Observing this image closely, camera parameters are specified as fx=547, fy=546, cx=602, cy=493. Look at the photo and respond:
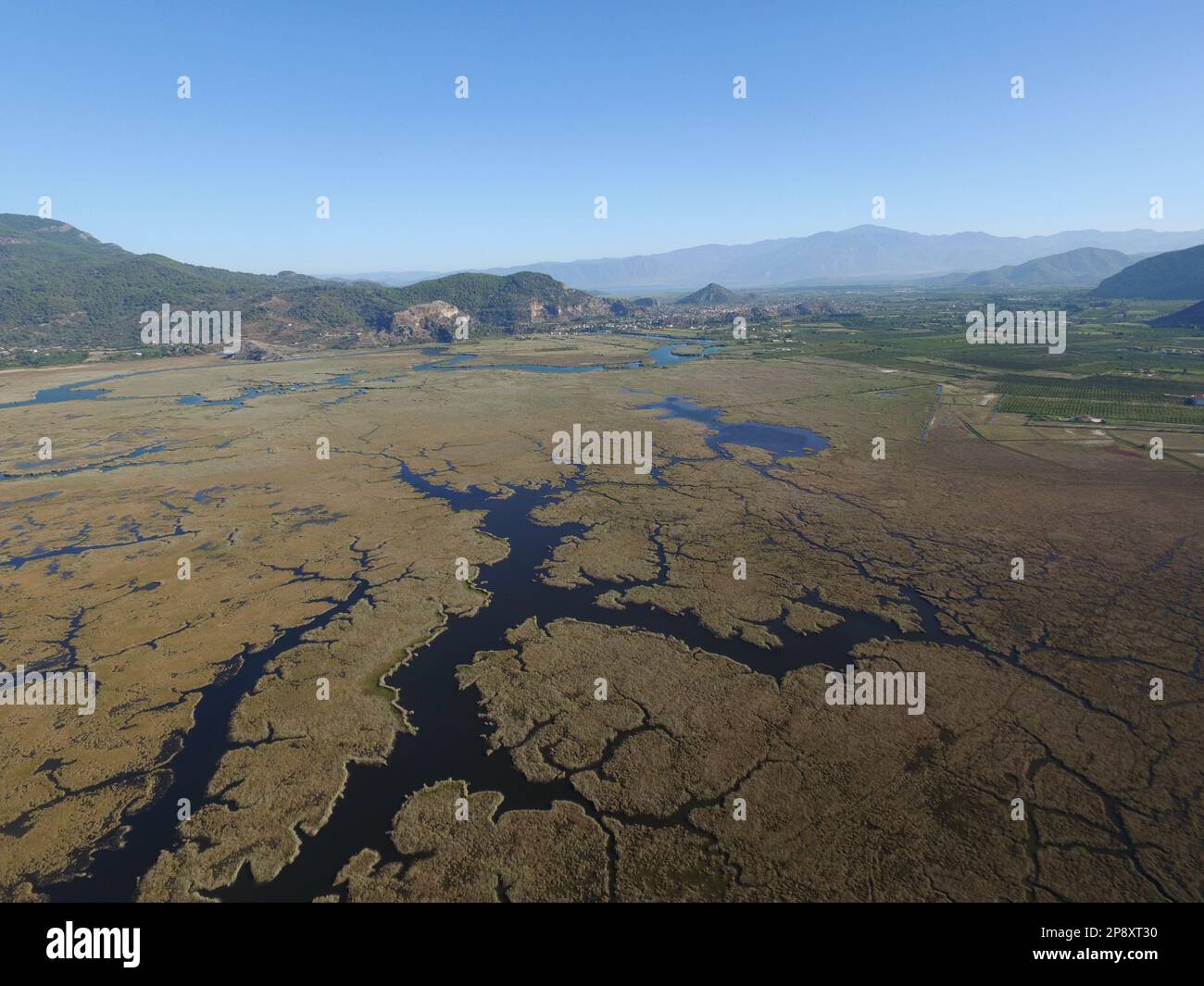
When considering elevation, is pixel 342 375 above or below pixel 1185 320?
below

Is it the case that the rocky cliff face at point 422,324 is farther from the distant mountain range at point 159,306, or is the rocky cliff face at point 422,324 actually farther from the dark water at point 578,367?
the dark water at point 578,367

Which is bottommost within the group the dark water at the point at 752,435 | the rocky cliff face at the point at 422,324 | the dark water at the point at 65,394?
the dark water at the point at 752,435

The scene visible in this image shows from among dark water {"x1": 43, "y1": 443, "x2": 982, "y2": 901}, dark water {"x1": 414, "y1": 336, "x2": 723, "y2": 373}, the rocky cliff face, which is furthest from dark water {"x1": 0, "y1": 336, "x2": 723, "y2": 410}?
dark water {"x1": 43, "y1": 443, "x2": 982, "y2": 901}

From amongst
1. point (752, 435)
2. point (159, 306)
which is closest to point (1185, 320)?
point (752, 435)

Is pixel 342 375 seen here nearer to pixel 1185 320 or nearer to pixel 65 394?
pixel 65 394

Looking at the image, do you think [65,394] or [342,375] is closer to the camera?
[65,394]

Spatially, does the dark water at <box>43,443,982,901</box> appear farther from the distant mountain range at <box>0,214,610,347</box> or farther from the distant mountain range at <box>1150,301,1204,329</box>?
the distant mountain range at <box>1150,301,1204,329</box>

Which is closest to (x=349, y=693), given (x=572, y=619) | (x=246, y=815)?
(x=246, y=815)

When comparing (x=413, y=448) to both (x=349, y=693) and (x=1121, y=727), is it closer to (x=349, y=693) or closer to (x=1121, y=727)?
(x=349, y=693)

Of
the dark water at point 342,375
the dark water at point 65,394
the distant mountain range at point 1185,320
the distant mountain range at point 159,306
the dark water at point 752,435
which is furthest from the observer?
the distant mountain range at point 159,306

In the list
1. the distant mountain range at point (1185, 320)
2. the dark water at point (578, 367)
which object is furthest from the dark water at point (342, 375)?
the distant mountain range at point (1185, 320)
